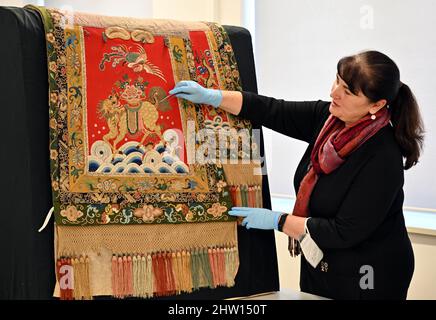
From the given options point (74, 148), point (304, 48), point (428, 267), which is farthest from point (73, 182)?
point (304, 48)

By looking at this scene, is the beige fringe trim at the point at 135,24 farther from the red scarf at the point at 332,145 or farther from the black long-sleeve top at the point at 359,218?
the red scarf at the point at 332,145

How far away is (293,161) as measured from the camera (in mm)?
3148

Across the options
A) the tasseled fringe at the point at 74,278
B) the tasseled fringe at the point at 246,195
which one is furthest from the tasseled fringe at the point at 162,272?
the tasseled fringe at the point at 246,195

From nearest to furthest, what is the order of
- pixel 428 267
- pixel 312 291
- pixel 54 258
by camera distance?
pixel 54 258 < pixel 312 291 < pixel 428 267

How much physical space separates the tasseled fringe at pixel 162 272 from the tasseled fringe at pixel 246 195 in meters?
0.14

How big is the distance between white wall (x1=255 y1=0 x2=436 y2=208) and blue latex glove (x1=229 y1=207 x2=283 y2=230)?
3.62ft

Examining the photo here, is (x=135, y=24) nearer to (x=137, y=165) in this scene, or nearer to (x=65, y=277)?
(x=137, y=165)

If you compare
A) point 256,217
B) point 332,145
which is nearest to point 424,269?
point 332,145

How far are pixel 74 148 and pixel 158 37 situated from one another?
1.44 feet

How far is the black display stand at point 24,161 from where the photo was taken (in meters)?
1.52

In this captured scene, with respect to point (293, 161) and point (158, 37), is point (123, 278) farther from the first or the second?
point (293, 161)

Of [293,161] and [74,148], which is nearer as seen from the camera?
[74,148]

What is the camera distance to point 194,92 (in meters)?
1.73

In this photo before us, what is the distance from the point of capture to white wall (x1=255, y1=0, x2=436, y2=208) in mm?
2572
